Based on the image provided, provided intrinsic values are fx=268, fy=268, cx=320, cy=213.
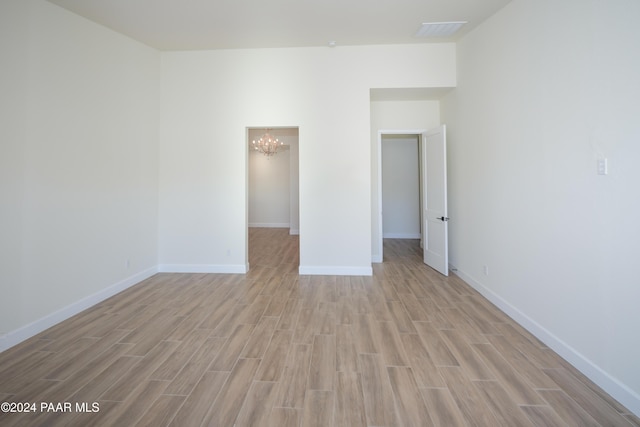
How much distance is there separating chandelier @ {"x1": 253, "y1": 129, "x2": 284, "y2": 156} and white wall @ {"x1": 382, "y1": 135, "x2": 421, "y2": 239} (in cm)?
338

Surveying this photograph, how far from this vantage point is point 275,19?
11.0ft

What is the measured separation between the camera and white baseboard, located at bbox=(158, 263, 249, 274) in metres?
4.34

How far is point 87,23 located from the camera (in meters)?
3.12

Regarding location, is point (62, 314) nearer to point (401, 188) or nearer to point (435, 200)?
point (435, 200)

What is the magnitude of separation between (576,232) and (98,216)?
4.85m

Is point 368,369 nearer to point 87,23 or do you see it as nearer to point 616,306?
point 616,306

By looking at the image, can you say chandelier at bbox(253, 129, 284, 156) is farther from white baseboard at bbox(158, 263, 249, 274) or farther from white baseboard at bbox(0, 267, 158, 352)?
white baseboard at bbox(0, 267, 158, 352)

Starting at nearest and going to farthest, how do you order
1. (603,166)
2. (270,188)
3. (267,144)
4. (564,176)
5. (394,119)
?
(603,166) < (564,176) < (394,119) < (267,144) < (270,188)

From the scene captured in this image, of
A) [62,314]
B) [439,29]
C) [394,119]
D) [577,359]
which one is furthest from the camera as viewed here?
[394,119]

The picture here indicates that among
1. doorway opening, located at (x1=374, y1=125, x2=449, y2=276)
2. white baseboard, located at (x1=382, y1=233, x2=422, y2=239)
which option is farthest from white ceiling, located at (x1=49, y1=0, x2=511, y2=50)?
white baseboard, located at (x1=382, y1=233, x2=422, y2=239)

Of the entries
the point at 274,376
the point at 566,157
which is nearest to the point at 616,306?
the point at 566,157

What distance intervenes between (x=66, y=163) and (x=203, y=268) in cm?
222

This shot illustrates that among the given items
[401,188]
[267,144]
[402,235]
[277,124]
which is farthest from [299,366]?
[267,144]

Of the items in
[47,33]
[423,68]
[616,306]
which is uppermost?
[423,68]
